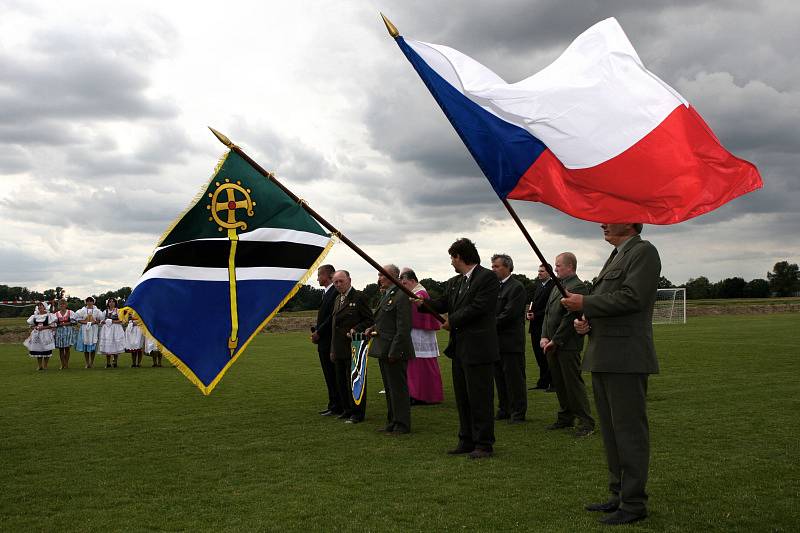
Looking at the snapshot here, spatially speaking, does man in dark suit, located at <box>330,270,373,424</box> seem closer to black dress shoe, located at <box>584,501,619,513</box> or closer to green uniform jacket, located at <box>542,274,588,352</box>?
green uniform jacket, located at <box>542,274,588,352</box>

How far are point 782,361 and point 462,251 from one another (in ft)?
41.1

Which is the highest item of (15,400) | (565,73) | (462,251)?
(565,73)

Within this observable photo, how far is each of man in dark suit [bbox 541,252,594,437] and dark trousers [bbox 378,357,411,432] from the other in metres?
1.79

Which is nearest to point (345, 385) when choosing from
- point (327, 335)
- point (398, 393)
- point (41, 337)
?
point (327, 335)

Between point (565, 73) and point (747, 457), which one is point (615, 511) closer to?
point (747, 457)

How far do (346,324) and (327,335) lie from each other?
84cm

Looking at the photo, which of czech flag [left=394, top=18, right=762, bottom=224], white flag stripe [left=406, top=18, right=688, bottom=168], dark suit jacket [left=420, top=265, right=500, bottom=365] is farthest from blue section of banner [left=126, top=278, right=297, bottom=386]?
white flag stripe [left=406, top=18, right=688, bottom=168]

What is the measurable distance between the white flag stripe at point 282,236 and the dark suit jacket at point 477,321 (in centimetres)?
165

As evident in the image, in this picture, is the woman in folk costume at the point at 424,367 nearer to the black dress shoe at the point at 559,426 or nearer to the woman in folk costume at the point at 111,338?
the black dress shoe at the point at 559,426

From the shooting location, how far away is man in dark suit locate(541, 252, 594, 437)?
8.66 m

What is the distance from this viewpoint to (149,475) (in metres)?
6.96

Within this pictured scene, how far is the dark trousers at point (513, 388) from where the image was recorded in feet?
32.3

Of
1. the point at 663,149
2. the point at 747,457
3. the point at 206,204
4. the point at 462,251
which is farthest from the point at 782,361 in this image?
the point at 206,204

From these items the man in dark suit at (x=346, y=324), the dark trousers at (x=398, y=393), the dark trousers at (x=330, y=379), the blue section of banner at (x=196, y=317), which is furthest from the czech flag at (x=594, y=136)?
the dark trousers at (x=330, y=379)
